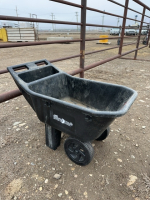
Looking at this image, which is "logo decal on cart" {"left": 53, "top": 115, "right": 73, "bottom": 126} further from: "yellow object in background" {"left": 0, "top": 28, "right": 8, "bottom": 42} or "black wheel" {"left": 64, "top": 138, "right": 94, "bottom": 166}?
"yellow object in background" {"left": 0, "top": 28, "right": 8, "bottom": 42}

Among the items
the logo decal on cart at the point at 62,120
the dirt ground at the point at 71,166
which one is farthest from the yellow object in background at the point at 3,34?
the logo decal on cart at the point at 62,120

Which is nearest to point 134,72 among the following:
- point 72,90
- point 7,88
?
point 72,90

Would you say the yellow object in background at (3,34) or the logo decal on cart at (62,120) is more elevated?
the yellow object in background at (3,34)

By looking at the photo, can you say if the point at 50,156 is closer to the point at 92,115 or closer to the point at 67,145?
the point at 67,145

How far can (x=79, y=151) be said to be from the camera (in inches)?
49.5

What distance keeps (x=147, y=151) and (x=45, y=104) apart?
1136 mm

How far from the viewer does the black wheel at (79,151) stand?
1198 mm

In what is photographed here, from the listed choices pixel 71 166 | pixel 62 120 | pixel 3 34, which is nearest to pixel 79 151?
pixel 71 166

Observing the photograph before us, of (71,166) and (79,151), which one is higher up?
(79,151)

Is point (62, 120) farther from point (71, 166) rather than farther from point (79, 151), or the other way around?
point (71, 166)

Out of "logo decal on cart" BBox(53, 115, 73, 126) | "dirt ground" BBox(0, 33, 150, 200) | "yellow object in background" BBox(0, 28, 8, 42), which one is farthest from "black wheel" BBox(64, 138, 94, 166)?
"yellow object in background" BBox(0, 28, 8, 42)

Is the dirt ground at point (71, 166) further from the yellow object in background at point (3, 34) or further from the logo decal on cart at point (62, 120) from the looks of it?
the yellow object in background at point (3, 34)

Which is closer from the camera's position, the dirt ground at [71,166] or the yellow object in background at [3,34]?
the dirt ground at [71,166]

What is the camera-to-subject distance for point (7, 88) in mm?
2898
